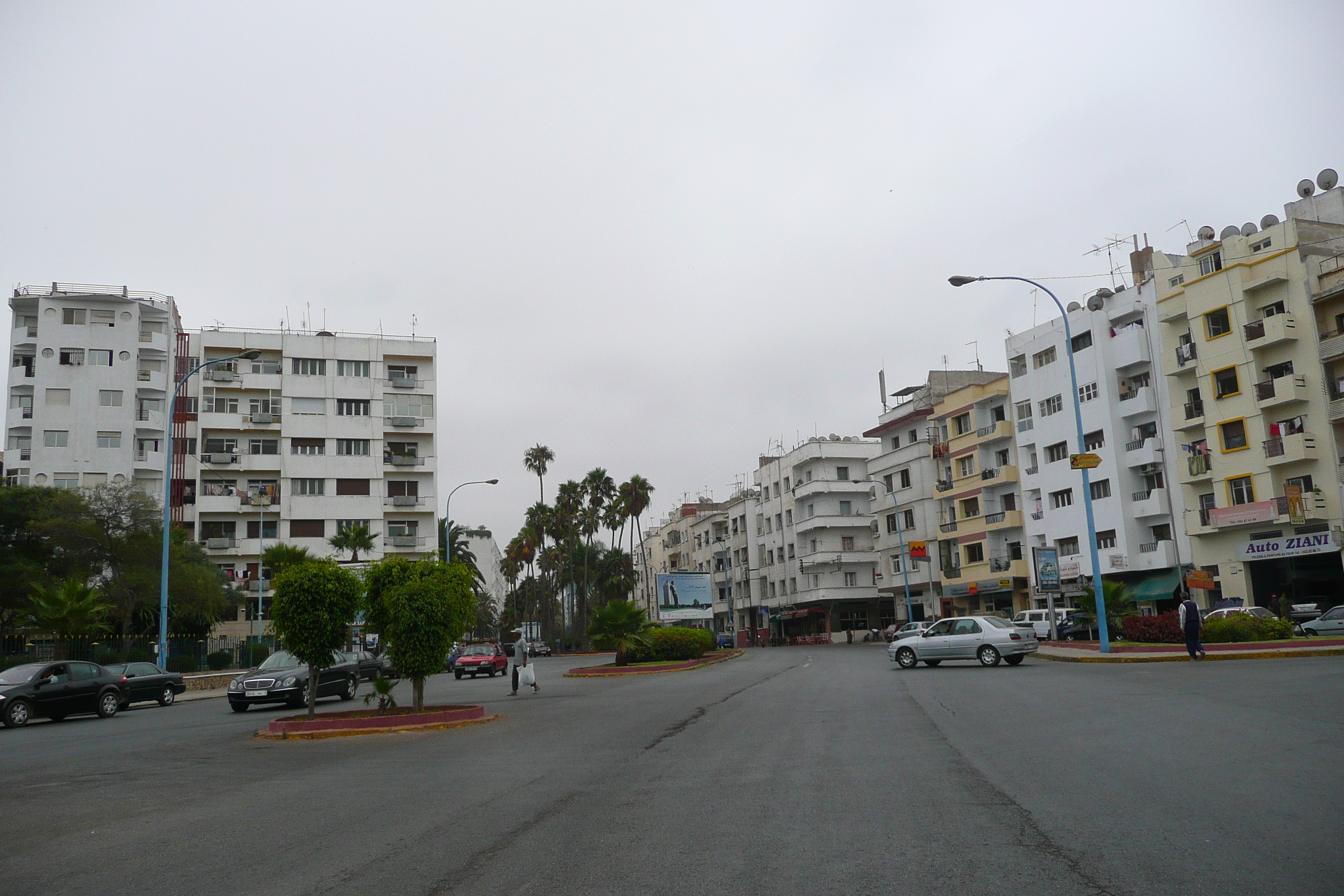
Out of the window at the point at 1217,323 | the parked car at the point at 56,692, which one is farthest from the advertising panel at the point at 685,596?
the parked car at the point at 56,692

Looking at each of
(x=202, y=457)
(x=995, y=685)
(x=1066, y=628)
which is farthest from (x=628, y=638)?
(x=202, y=457)

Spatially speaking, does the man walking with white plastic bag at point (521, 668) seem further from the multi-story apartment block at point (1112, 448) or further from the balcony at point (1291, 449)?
the balcony at point (1291, 449)

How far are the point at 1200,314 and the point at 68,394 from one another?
6793 cm

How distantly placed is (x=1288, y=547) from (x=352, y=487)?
5796 centimetres

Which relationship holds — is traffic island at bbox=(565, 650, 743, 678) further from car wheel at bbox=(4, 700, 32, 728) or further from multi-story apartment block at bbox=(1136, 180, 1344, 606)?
multi-story apartment block at bbox=(1136, 180, 1344, 606)

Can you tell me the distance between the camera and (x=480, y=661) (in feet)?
141

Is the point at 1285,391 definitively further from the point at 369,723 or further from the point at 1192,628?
the point at 369,723

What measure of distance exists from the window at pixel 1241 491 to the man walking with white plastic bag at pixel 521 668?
118 feet

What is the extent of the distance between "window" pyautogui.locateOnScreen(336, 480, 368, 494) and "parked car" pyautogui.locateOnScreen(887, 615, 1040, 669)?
49.9m

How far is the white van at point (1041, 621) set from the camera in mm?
45000

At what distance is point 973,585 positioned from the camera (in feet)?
212

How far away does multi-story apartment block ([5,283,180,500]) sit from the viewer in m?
63.9

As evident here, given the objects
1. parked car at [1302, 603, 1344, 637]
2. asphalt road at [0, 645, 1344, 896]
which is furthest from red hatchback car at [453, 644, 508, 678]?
parked car at [1302, 603, 1344, 637]

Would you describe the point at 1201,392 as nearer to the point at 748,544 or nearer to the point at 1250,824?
the point at 1250,824
